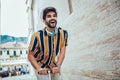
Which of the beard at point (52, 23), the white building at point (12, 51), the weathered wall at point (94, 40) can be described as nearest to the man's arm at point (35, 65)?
the beard at point (52, 23)

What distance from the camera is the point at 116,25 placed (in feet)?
10.6

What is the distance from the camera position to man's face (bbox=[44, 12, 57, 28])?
2674 millimetres

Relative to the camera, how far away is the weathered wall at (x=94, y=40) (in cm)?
334

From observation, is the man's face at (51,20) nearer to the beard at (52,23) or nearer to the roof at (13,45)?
the beard at (52,23)

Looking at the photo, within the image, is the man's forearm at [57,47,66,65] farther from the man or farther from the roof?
the roof

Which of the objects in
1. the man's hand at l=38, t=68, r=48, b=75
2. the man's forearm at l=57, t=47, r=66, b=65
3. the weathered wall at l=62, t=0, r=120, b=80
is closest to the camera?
the man's hand at l=38, t=68, r=48, b=75

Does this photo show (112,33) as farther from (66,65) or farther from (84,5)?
(66,65)

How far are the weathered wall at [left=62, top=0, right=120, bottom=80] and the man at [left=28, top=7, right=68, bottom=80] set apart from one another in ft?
2.99

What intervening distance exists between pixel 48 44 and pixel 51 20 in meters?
0.30

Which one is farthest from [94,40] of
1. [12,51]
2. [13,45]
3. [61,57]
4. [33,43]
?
[13,45]

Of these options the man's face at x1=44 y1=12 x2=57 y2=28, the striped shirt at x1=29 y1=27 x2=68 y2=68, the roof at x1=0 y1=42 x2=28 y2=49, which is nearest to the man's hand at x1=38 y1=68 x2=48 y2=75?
the striped shirt at x1=29 y1=27 x2=68 y2=68

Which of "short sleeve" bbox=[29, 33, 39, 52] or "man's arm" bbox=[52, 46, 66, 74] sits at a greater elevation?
"short sleeve" bbox=[29, 33, 39, 52]

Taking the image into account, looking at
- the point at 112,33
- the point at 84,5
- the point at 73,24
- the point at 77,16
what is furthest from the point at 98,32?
the point at 73,24

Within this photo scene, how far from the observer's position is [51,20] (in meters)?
2.67
